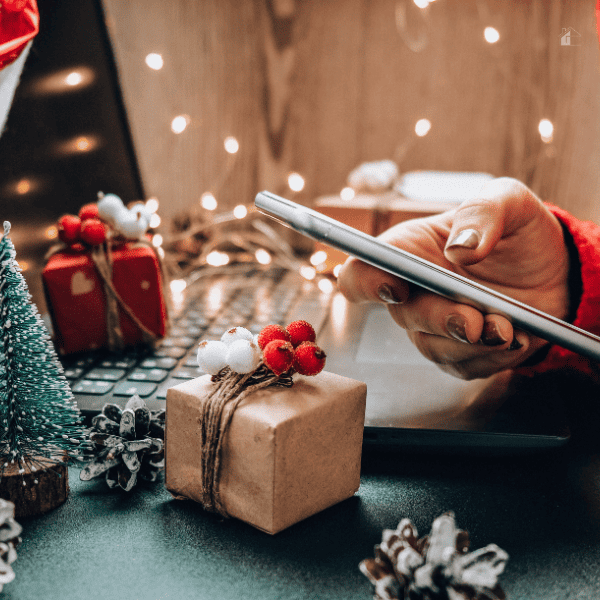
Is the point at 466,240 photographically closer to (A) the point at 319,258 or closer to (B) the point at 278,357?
(B) the point at 278,357

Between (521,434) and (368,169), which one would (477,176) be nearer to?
(368,169)

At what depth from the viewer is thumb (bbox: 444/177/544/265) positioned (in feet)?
1.61

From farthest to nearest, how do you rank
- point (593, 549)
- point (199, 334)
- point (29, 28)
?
point (199, 334) < point (29, 28) < point (593, 549)

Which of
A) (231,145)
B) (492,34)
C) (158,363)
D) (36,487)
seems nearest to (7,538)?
(36,487)

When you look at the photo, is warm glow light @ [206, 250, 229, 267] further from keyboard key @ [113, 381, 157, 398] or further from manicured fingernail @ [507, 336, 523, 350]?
manicured fingernail @ [507, 336, 523, 350]

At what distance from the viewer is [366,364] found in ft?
2.02

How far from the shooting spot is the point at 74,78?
0.84m

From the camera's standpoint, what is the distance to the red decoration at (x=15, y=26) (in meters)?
0.58

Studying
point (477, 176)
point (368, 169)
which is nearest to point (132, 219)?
point (368, 169)

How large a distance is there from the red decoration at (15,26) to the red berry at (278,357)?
1.29ft

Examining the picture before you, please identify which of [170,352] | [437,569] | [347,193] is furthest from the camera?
[347,193]

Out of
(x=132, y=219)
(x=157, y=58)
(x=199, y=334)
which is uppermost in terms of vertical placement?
(x=157, y=58)

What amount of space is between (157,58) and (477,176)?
1.84 feet

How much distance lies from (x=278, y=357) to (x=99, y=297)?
0.32 m
